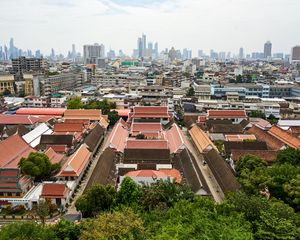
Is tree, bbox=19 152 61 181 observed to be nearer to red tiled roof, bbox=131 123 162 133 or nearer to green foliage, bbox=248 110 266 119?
red tiled roof, bbox=131 123 162 133

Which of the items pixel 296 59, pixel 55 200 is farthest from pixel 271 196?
pixel 296 59

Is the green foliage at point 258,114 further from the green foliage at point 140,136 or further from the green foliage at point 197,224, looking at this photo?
the green foliage at point 197,224

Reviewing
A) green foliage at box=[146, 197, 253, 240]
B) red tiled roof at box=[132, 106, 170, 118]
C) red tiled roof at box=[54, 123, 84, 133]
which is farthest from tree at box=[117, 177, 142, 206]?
red tiled roof at box=[132, 106, 170, 118]

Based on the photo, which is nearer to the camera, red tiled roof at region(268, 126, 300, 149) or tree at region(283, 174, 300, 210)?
tree at region(283, 174, 300, 210)

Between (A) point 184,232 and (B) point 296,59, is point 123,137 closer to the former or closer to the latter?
(A) point 184,232

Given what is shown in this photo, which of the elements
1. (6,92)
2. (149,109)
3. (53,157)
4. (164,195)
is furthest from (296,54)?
(164,195)

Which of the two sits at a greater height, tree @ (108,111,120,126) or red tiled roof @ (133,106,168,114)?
red tiled roof @ (133,106,168,114)

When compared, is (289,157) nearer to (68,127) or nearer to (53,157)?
(53,157)
